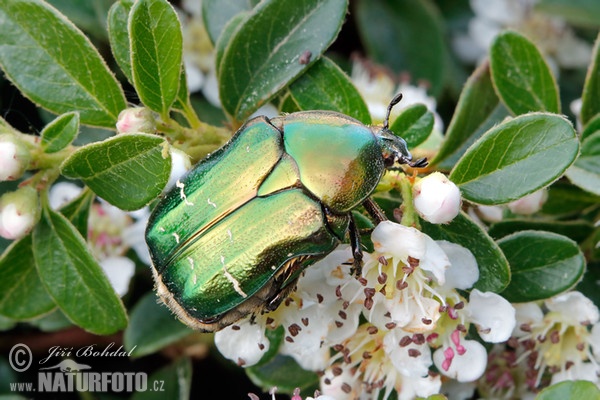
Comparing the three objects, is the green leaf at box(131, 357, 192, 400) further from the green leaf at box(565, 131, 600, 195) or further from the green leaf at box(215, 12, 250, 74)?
the green leaf at box(565, 131, 600, 195)

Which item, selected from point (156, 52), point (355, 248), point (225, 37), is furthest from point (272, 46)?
point (355, 248)

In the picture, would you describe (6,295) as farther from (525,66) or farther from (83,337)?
(525,66)

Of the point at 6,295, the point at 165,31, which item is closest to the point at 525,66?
the point at 165,31

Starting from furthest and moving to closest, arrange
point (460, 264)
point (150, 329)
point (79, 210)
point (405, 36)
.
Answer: point (405, 36), point (150, 329), point (79, 210), point (460, 264)

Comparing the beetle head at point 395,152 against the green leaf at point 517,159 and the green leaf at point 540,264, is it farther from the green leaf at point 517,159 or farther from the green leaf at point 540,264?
the green leaf at point 540,264

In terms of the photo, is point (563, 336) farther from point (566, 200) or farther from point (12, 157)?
point (12, 157)
